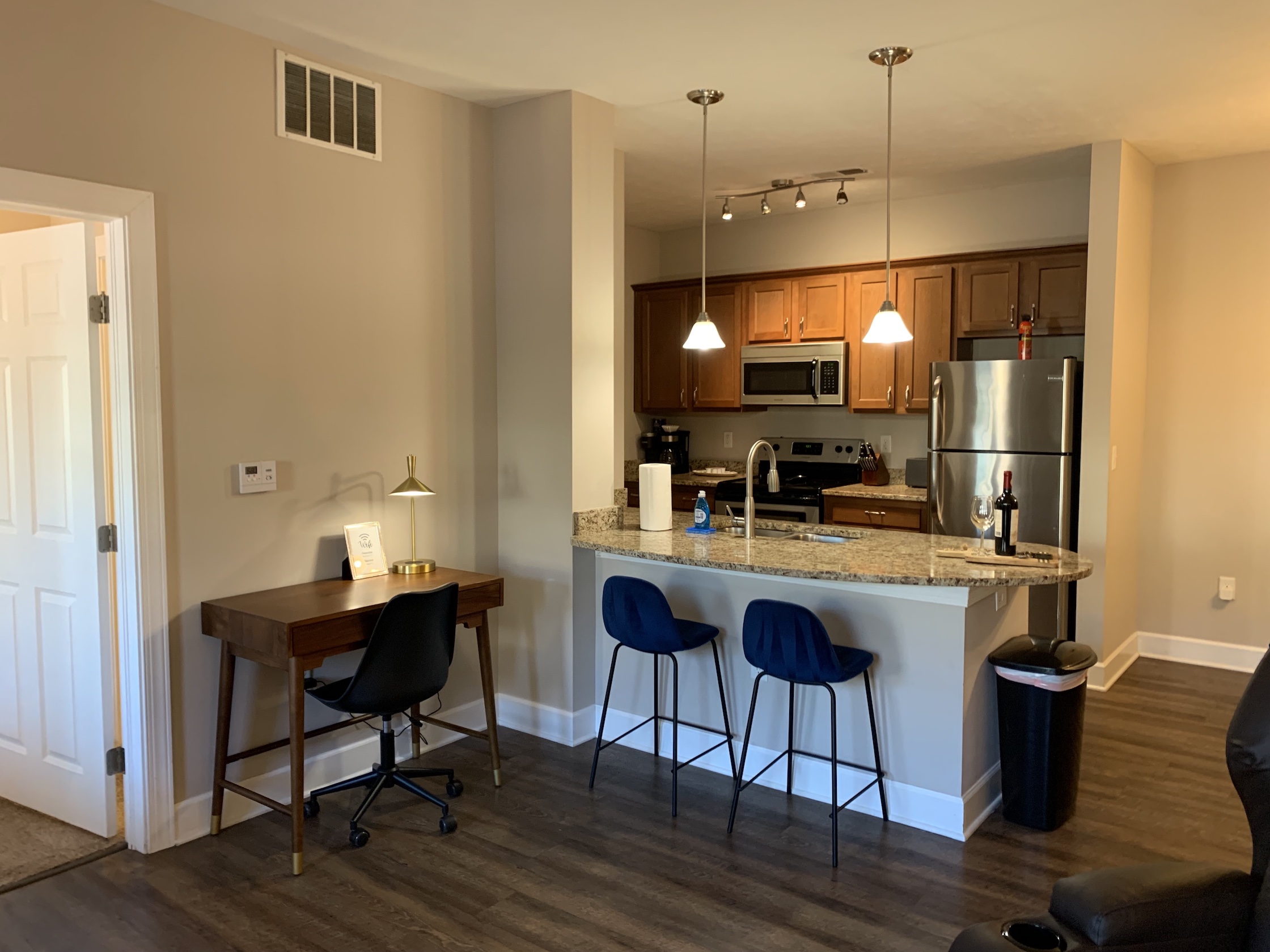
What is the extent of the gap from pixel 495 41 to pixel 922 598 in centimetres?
250

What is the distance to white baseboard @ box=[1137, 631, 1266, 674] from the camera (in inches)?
200

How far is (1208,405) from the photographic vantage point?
5090mm

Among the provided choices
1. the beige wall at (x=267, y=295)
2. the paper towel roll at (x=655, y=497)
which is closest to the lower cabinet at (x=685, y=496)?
the paper towel roll at (x=655, y=497)

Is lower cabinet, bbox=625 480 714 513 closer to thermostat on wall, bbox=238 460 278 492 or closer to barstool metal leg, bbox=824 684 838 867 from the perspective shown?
barstool metal leg, bbox=824 684 838 867

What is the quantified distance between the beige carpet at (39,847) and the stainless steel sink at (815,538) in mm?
2778

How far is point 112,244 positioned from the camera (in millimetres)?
2883

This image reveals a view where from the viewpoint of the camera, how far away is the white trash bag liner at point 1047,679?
3127mm

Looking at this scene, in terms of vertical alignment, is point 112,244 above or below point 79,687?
above

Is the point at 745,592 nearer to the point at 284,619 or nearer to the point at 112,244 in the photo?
the point at 284,619

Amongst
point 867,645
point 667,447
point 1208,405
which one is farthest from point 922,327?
point 867,645

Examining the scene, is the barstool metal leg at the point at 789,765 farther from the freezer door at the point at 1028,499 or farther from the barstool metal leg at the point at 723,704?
the freezer door at the point at 1028,499

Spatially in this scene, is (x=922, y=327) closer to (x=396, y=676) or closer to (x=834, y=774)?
(x=834, y=774)

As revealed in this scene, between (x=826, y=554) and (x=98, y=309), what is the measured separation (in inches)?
104

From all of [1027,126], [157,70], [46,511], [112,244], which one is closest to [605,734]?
[46,511]
